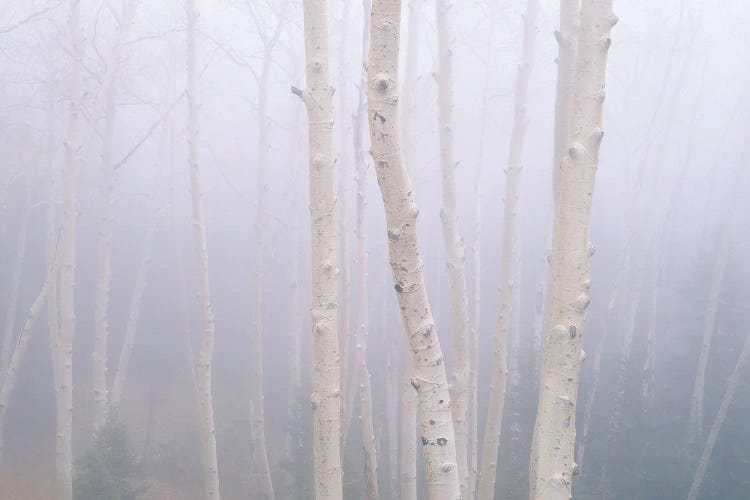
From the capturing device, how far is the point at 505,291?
237 inches

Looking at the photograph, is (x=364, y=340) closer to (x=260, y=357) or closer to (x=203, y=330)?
(x=203, y=330)

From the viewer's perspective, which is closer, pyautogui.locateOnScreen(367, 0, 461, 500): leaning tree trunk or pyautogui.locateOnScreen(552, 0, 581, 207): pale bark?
pyautogui.locateOnScreen(367, 0, 461, 500): leaning tree trunk

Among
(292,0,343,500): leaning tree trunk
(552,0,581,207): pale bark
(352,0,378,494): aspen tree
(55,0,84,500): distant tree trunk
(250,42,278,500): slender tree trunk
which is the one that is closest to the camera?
(292,0,343,500): leaning tree trunk

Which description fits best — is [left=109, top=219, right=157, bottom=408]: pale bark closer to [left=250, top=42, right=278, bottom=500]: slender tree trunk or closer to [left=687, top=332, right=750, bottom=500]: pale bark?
[left=250, top=42, right=278, bottom=500]: slender tree trunk

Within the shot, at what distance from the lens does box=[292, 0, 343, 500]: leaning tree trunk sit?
279 centimetres

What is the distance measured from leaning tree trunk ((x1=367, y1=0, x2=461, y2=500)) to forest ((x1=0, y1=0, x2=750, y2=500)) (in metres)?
0.01

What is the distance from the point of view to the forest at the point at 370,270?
243 cm

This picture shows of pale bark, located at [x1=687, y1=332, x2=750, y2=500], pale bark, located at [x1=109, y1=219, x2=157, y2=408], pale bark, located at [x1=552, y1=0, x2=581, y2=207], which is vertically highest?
pale bark, located at [x1=552, y1=0, x2=581, y2=207]

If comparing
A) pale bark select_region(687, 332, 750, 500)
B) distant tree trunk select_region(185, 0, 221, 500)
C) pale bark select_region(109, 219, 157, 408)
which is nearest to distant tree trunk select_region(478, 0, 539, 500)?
distant tree trunk select_region(185, 0, 221, 500)

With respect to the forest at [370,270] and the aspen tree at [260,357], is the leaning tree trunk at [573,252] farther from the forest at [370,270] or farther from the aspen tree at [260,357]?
the aspen tree at [260,357]

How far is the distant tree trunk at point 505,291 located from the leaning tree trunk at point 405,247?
11.1 feet

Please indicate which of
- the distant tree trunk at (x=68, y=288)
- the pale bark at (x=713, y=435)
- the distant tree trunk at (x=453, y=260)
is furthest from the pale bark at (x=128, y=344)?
the pale bark at (x=713, y=435)

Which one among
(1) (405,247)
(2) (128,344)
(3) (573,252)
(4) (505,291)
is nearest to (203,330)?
(4) (505,291)

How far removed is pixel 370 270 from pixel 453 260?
1468 centimetres
